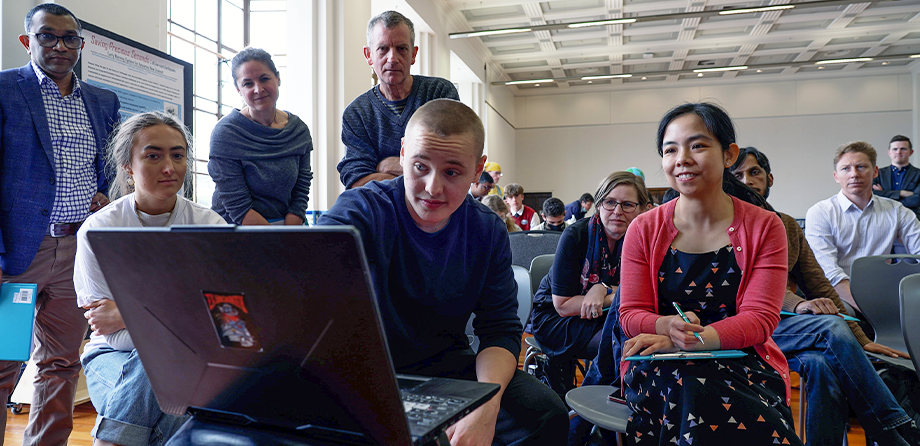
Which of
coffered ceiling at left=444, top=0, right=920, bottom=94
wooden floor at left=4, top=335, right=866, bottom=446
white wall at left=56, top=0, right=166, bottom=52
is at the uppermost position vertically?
coffered ceiling at left=444, top=0, right=920, bottom=94

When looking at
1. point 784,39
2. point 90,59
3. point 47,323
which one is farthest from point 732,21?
point 47,323

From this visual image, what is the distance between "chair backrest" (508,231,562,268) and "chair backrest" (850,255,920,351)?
1.74 meters

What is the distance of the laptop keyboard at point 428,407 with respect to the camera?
2.11 feet

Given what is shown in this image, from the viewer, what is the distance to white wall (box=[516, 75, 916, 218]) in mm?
12867

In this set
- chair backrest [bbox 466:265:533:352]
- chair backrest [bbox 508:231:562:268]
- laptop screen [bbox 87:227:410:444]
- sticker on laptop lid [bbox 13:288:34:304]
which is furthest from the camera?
chair backrest [bbox 508:231:562:268]

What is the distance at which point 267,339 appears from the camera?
586mm

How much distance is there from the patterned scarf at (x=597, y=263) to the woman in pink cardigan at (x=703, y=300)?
2.72 feet

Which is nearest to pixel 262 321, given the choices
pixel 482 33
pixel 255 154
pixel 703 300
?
pixel 703 300

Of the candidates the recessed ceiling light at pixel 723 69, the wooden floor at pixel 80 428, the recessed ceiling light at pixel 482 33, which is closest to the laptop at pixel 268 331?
the wooden floor at pixel 80 428

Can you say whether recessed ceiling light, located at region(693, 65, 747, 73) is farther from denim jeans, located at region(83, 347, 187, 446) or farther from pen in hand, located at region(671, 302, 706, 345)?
denim jeans, located at region(83, 347, 187, 446)

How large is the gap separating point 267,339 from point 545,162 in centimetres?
1435

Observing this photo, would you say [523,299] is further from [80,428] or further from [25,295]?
[80,428]

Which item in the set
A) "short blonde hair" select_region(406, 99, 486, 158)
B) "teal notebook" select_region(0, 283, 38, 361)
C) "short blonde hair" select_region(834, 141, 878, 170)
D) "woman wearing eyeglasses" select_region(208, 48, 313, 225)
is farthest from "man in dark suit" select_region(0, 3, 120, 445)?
"short blonde hair" select_region(834, 141, 878, 170)

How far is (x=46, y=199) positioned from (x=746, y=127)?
14.5 m
